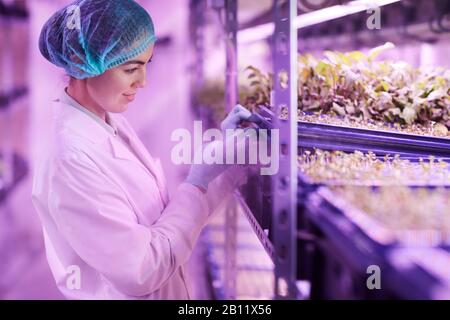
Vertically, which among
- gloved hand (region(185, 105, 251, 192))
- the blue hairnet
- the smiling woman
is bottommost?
gloved hand (region(185, 105, 251, 192))

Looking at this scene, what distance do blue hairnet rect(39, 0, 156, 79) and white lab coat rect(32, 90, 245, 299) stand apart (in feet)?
0.39

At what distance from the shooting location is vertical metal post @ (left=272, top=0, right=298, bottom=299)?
99 cm

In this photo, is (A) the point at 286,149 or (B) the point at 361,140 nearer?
(A) the point at 286,149

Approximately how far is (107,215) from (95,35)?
39cm

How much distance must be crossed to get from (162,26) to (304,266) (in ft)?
12.4

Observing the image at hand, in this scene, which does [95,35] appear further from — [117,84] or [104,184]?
[104,184]

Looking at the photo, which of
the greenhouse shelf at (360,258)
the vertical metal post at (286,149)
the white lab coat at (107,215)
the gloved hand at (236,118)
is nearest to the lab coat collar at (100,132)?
the white lab coat at (107,215)

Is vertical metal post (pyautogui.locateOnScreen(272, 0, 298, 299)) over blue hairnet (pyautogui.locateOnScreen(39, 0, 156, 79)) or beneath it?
beneath

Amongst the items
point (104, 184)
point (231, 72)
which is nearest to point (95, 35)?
point (104, 184)

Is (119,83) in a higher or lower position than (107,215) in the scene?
higher

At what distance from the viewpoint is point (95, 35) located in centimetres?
113

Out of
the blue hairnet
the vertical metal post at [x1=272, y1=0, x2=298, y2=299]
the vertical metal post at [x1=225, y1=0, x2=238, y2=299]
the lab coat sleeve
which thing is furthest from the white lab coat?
→ the vertical metal post at [x1=225, y1=0, x2=238, y2=299]

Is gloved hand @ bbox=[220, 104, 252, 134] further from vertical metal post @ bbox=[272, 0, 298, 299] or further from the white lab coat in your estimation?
vertical metal post @ bbox=[272, 0, 298, 299]
